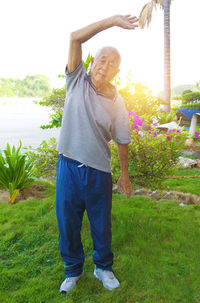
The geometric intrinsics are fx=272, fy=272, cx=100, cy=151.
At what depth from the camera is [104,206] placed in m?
2.29

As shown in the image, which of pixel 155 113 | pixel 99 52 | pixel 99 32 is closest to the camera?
pixel 99 32

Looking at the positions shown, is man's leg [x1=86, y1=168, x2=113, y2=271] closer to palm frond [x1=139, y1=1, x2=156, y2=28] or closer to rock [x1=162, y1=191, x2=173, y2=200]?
rock [x1=162, y1=191, x2=173, y2=200]

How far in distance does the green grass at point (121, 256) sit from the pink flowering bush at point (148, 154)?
2.02 feet

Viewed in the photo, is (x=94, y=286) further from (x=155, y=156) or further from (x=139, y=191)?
(x=139, y=191)

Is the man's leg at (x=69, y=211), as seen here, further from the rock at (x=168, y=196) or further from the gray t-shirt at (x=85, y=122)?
the rock at (x=168, y=196)

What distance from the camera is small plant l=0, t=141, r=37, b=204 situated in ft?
15.1

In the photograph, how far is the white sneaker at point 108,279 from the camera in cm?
249

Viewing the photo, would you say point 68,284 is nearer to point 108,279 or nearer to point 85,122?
point 108,279

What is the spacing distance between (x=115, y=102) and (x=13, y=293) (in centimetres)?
192

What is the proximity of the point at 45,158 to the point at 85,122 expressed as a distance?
2.33 metres

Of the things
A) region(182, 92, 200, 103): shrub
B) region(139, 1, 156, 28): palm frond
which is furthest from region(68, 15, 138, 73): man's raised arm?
region(182, 92, 200, 103): shrub

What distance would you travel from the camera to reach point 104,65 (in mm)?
2088

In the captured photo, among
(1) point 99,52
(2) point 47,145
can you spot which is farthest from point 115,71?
(2) point 47,145

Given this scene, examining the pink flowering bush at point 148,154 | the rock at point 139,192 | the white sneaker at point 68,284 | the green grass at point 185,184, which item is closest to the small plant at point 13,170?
the pink flowering bush at point 148,154
